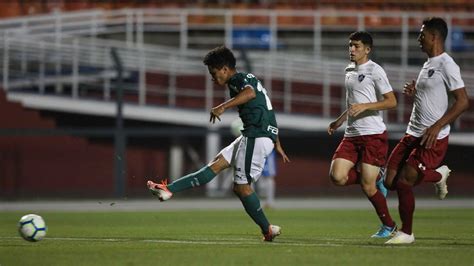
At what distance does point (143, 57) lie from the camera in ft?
81.2

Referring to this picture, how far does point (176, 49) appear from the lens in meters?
26.5

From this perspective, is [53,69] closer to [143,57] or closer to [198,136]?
[143,57]

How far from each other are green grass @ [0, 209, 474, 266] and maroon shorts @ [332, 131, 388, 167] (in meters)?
0.82

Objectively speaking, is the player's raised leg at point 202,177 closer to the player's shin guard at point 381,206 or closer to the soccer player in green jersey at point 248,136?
the soccer player in green jersey at point 248,136

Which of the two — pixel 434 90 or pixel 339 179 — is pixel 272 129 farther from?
pixel 434 90

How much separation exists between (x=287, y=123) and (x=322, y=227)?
468 inches

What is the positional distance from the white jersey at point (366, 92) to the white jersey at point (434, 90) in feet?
2.07

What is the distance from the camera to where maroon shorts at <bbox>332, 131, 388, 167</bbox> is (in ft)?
34.5

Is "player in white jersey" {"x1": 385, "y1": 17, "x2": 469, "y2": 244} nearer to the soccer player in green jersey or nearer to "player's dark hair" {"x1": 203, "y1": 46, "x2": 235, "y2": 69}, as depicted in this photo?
the soccer player in green jersey

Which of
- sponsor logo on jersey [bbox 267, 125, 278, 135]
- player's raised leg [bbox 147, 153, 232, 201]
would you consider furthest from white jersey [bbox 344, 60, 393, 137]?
player's raised leg [bbox 147, 153, 232, 201]

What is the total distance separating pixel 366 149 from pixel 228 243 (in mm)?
1768

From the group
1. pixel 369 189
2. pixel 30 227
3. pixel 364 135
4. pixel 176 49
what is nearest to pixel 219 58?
pixel 364 135

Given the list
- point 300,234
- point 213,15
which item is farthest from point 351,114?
point 213,15

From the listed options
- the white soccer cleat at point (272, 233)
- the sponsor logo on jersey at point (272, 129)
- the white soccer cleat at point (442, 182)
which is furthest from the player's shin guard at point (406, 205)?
the sponsor logo on jersey at point (272, 129)
